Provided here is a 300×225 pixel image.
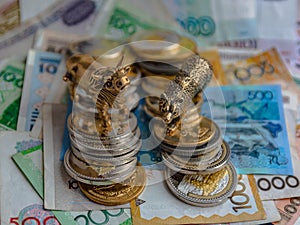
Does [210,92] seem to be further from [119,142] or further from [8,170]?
[8,170]

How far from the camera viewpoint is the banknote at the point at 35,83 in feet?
2.56

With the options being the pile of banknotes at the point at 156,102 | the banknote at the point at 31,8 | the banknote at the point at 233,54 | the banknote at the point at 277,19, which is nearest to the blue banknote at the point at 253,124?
the pile of banknotes at the point at 156,102

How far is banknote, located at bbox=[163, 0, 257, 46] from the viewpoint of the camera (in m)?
1.04

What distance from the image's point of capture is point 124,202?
655 mm

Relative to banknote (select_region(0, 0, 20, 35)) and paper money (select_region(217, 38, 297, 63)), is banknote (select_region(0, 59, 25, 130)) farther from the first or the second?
paper money (select_region(217, 38, 297, 63))

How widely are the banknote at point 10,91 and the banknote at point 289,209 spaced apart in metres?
0.40

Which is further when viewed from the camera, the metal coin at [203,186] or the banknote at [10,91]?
the banknote at [10,91]

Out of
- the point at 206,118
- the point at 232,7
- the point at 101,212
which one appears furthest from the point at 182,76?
the point at 232,7

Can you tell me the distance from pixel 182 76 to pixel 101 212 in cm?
21

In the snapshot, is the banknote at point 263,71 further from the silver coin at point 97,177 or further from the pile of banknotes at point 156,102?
the silver coin at point 97,177

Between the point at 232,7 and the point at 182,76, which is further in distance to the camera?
the point at 232,7

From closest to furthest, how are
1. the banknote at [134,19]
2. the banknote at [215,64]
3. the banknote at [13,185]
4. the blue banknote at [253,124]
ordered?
the banknote at [13,185] < the blue banknote at [253,124] < the banknote at [215,64] < the banknote at [134,19]

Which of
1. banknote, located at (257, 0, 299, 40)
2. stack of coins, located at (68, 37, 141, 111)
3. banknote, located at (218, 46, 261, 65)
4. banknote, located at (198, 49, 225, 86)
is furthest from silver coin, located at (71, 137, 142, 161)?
banknote, located at (257, 0, 299, 40)

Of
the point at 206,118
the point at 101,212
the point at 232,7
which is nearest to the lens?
the point at 101,212
